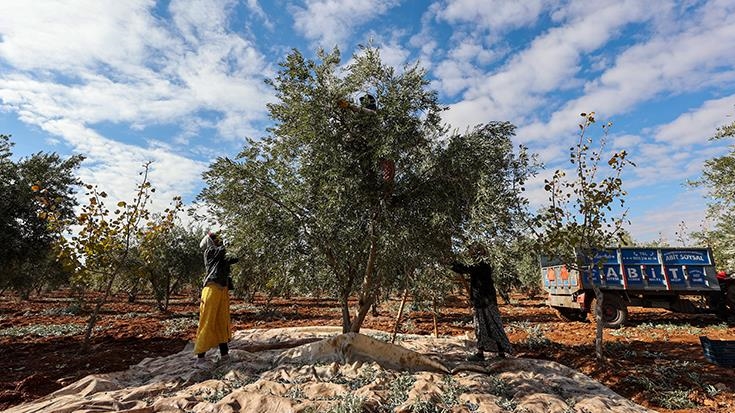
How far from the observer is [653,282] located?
13250mm

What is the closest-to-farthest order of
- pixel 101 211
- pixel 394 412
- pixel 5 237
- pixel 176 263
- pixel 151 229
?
pixel 394 412, pixel 101 211, pixel 151 229, pixel 5 237, pixel 176 263

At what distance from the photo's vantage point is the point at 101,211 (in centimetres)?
916

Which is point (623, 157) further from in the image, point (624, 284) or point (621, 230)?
point (624, 284)

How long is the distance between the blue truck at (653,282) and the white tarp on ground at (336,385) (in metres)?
8.05

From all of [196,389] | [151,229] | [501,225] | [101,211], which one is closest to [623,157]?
[501,225]

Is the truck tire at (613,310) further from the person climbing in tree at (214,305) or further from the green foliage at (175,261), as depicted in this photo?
the green foliage at (175,261)

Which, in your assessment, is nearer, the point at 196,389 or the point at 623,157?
the point at 196,389

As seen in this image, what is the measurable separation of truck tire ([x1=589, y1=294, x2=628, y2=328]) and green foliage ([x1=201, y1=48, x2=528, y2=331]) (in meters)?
9.72

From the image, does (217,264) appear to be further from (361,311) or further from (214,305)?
(361,311)

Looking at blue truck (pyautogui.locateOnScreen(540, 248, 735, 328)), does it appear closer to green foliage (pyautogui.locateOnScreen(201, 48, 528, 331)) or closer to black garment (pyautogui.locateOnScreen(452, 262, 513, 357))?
black garment (pyautogui.locateOnScreen(452, 262, 513, 357))

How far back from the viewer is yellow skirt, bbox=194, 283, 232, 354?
6762 mm

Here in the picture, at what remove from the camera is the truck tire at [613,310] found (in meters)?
13.0

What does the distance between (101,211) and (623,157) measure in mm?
12067

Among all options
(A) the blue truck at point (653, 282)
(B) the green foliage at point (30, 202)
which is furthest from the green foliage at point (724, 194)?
(B) the green foliage at point (30, 202)
